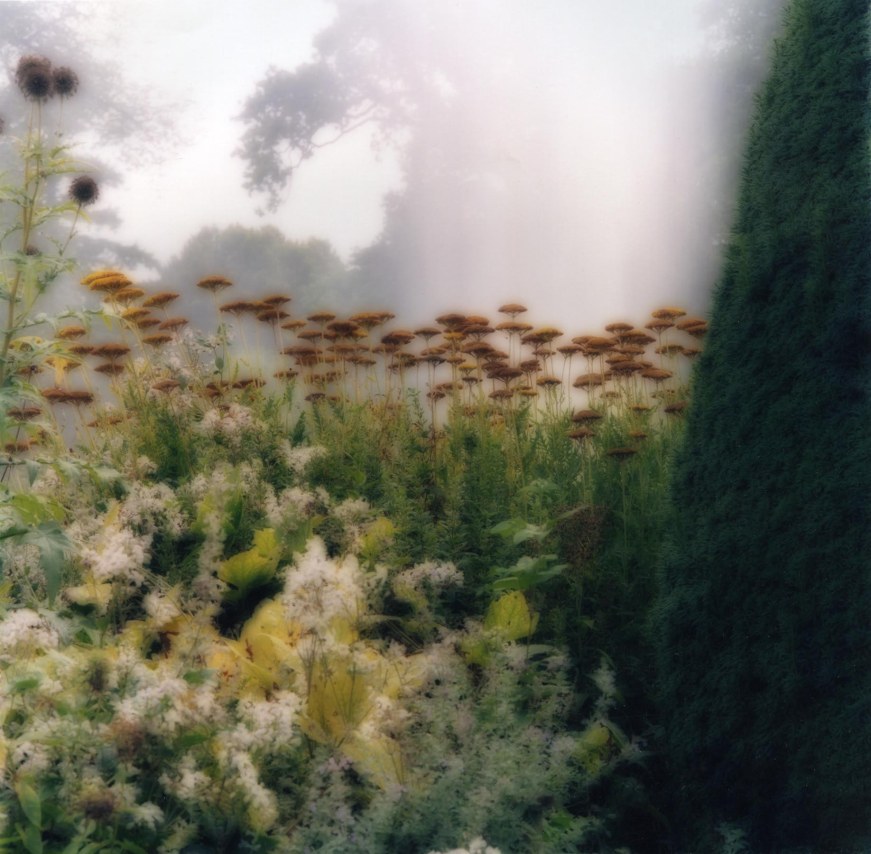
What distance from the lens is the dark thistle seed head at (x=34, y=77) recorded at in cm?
358

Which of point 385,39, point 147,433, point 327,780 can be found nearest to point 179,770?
point 327,780

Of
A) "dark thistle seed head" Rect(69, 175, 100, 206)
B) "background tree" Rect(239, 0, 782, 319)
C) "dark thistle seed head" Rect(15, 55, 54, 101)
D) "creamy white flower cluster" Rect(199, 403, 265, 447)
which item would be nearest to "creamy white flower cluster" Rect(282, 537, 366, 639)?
"creamy white flower cluster" Rect(199, 403, 265, 447)

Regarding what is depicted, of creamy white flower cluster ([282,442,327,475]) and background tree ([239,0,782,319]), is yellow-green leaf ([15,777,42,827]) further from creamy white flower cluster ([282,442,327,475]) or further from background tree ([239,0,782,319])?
background tree ([239,0,782,319])

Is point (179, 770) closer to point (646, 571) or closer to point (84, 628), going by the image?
point (84, 628)

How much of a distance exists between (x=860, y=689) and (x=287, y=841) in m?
1.61

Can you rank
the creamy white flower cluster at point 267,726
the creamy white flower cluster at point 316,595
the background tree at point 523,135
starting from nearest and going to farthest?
the creamy white flower cluster at point 267,726, the creamy white flower cluster at point 316,595, the background tree at point 523,135

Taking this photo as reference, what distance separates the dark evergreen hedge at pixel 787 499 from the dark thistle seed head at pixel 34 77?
8.75 ft

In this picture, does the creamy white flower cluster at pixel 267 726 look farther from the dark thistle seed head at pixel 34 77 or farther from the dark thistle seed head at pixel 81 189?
the dark thistle seed head at pixel 34 77

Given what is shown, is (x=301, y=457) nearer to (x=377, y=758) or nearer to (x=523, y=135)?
(x=377, y=758)

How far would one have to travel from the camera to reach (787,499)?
268 centimetres

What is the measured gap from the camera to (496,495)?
4207 millimetres

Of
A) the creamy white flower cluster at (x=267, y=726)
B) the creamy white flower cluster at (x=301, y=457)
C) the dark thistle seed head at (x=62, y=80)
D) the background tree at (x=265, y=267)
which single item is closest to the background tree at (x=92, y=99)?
the background tree at (x=265, y=267)

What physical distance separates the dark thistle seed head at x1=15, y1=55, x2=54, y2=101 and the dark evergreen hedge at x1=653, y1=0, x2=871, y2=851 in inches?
105

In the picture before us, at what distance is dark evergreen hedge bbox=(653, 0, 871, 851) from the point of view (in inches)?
102
